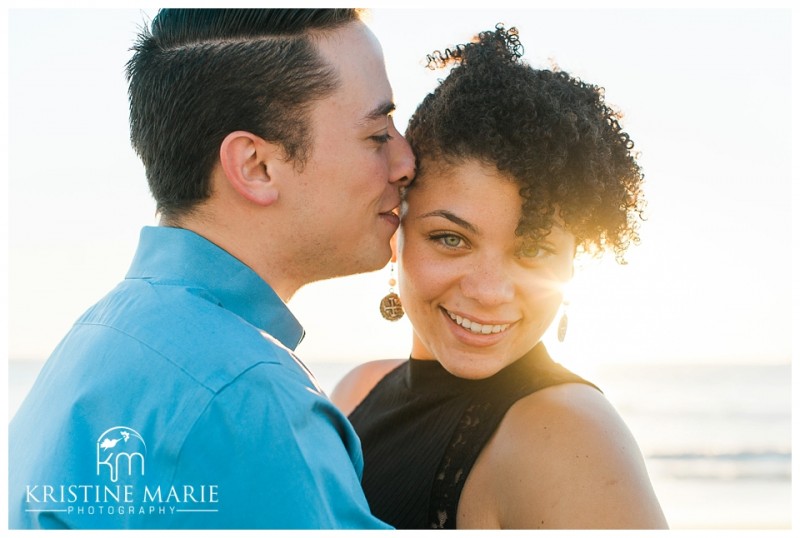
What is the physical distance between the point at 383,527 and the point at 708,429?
41.3 feet

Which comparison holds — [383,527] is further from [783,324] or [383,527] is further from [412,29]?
[783,324]

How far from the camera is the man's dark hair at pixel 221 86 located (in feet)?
8.52

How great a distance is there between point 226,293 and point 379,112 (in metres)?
0.79

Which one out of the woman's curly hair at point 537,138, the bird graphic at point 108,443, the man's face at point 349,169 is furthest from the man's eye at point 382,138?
the bird graphic at point 108,443

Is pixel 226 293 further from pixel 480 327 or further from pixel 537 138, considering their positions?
pixel 537 138

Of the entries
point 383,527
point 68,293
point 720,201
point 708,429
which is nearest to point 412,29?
point 383,527

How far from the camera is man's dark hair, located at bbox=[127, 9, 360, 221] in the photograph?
2596 mm

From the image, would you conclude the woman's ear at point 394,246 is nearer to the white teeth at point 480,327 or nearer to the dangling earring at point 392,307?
the dangling earring at point 392,307

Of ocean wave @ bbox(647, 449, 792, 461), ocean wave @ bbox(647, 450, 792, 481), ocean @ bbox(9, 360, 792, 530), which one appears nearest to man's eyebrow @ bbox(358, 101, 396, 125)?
ocean @ bbox(9, 360, 792, 530)

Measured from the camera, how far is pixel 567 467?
2.55 m

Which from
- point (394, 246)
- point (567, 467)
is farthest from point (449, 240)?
point (567, 467)

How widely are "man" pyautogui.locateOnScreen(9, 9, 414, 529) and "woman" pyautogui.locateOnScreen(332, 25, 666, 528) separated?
208 millimetres

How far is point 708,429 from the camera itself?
13.5 meters

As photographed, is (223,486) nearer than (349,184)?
Yes
